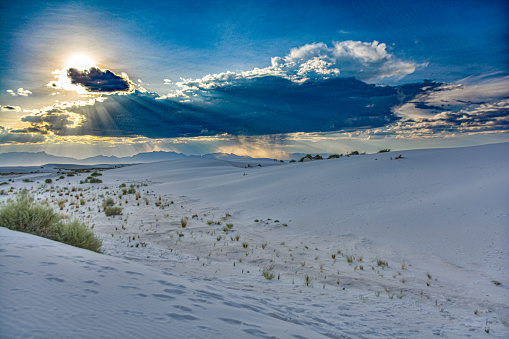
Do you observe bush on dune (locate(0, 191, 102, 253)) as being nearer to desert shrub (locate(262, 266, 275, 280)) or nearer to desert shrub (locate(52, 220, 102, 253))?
desert shrub (locate(52, 220, 102, 253))

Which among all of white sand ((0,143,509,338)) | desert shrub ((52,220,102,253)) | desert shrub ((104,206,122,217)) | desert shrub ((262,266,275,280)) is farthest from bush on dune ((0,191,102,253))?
desert shrub ((104,206,122,217))

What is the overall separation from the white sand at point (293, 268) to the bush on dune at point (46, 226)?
85 centimetres

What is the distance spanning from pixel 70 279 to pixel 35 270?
0.46m

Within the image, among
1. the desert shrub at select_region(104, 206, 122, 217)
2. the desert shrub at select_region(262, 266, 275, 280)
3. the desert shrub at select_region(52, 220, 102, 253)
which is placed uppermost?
the desert shrub at select_region(52, 220, 102, 253)

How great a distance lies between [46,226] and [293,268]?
607cm

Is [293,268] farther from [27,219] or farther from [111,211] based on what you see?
[111,211]

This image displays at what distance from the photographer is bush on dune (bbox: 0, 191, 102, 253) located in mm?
6242

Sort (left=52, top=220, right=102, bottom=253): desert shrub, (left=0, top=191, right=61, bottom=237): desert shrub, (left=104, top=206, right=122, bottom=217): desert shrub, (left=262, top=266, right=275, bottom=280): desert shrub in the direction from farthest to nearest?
(left=104, top=206, right=122, bottom=217): desert shrub
(left=0, top=191, right=61, bottom=237): desert shrub
(left=52, top=220, right=102, bottom=253): desert shrub
(left=262, top=266, right=275, bottom=280): desert shrub

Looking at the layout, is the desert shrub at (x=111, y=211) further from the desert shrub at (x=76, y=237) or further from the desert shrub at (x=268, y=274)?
the desert shrub at (x=268, y=274)

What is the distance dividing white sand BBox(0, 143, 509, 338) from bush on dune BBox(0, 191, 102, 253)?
0.85m

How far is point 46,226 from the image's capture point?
6809mm

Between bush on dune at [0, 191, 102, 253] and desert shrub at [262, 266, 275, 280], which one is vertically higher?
bush on dune at [0, 191, 102, 253]

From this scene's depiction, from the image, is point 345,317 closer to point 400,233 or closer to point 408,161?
point 400,233

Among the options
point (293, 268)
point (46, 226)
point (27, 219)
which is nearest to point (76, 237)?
point (46, 226)
